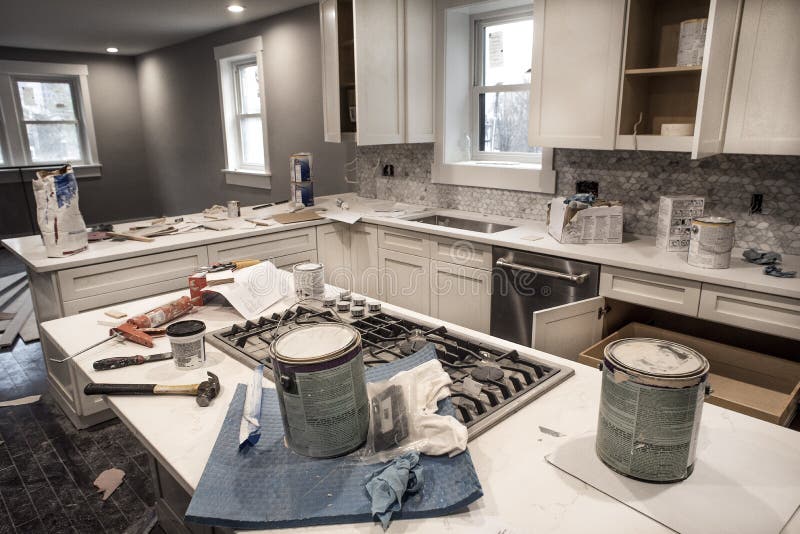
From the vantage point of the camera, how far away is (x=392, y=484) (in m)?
0.80

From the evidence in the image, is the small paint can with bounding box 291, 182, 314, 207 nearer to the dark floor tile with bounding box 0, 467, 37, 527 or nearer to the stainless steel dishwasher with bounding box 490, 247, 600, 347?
the stainless steel dishwasher with bounding box 490, 247, 600, 347

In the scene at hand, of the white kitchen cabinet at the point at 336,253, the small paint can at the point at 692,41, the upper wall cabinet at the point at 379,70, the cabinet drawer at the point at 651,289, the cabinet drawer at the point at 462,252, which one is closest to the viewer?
the cabinet drawer at the point at 651,289

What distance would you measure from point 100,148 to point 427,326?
24.2 feet

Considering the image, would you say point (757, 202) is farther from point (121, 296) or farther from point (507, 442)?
point (121, 296)

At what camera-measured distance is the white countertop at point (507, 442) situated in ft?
2.53

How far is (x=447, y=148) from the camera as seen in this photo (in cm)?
359

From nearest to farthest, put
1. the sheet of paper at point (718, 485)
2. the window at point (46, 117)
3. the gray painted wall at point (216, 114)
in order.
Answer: the sheet of paper at point (718, 485)
the gray painted wall at point (216, 114)
the window at point (46, 117)

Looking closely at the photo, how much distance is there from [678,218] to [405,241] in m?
1.51

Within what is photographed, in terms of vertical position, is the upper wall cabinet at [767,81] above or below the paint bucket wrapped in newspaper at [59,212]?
above

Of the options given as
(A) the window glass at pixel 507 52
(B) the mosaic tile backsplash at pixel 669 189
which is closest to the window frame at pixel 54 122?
(B) the mosaic tile backsplash at pixel 669 189

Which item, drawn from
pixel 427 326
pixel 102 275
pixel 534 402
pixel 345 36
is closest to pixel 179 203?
pixel 345 36

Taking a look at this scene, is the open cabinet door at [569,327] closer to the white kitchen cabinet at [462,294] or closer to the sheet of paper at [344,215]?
Answer: the white kitchen cabinet at [462,294]

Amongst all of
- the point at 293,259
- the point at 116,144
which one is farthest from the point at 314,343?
the point at 116,144

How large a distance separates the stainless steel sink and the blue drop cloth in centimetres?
247
